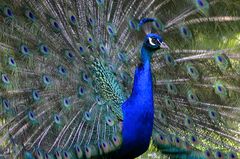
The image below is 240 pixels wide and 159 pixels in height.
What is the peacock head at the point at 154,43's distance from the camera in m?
4.05

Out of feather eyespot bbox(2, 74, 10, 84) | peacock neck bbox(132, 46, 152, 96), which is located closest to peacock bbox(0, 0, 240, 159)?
feather eyespot bbox(2, 74, 10, 84)

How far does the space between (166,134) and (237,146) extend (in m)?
0.48

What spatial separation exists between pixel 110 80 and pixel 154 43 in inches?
19.6

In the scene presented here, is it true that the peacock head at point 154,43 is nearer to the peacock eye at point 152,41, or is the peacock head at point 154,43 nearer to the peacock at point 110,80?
the peacock eye at point 152,41

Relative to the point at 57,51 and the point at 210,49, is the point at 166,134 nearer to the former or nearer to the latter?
the point at 210,49

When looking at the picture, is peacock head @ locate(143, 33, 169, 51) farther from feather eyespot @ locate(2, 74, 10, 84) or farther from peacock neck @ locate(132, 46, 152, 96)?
feather eyespot @ locate(2, 74, 10, 84)

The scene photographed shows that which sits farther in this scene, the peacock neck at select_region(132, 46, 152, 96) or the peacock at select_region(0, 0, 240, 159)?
the peacock at select_region(0, 0, 240, 159)

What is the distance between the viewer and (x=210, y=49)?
176 inches

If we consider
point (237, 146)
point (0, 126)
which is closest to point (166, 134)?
point (237, 146)

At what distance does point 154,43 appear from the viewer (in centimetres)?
409

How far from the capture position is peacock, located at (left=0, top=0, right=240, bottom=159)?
4.38 meters

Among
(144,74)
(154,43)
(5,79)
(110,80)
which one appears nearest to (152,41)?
(154,43)

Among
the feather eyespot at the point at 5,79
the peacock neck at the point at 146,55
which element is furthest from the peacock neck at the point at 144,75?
the feather eyespot at the point at 5,79

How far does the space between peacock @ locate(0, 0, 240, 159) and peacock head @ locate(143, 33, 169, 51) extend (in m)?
0.32
